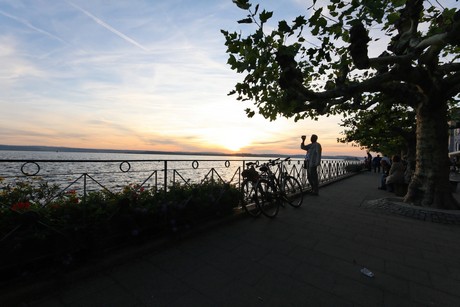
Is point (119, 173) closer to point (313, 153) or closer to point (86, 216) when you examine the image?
point (86, 216)

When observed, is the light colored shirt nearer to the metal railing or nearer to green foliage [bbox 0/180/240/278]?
the metal railing

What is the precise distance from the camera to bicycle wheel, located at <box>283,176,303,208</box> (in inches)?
271

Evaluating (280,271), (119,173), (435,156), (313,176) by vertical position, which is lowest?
(280,271)

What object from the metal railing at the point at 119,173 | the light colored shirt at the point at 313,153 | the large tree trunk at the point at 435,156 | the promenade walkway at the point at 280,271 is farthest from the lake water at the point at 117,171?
the large tree trunk at the point at 435,156

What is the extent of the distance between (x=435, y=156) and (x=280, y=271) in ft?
21.9

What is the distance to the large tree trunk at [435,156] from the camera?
6664 mm

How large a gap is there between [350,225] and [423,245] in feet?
4.48

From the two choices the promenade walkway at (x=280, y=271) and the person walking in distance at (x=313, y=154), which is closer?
the promenade walkway at (x=280, y=271)

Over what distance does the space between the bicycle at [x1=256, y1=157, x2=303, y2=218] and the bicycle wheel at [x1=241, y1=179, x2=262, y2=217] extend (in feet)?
0.38

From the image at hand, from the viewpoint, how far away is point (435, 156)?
22.0 feet

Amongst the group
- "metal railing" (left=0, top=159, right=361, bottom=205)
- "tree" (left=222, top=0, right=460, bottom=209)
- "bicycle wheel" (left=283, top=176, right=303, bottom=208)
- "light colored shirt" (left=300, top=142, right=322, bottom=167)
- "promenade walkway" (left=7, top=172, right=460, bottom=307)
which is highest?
"tree" (left=222, top=0, right=460, bottom=209)

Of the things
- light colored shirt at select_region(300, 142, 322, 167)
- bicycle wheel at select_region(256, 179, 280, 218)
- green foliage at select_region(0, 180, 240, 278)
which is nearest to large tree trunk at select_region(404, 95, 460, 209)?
light colored shirt at select_region(300, 142, 322, 167)

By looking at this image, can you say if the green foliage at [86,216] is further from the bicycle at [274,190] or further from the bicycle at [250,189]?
the bicycle at [274,190]

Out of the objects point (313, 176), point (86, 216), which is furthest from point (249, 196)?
point (313, 176)
